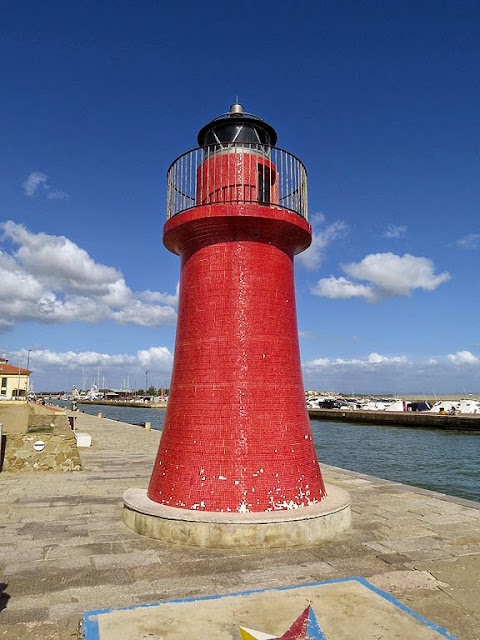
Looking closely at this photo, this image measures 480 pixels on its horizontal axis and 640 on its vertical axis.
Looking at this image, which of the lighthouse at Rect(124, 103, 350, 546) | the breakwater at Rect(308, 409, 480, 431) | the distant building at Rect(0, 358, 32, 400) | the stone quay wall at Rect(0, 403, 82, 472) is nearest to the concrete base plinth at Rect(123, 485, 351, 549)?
the lighthouse at Rect(124, 103, 350, 546)

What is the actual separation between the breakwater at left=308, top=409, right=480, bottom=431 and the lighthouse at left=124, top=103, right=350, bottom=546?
40821 millimetres

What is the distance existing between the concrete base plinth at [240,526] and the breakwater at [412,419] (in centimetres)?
4189

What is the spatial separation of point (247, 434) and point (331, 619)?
307cm

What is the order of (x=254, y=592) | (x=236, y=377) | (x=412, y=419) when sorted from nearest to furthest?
(x=254, y=592)
(x=236, y=377)
(x=412, y=419)

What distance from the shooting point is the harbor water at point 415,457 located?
19073 millimetres

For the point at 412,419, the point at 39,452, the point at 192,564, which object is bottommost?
the point at 192,564

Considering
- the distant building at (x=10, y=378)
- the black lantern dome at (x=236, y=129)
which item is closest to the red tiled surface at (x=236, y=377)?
the black lantern dome at (x=236, y=129)

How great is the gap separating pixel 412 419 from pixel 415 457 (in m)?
25.3

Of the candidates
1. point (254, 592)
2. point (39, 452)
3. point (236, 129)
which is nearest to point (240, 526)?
point (254, 592)

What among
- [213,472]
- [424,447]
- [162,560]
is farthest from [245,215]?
[424,447]

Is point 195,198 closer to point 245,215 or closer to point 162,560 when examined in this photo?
point 245,215

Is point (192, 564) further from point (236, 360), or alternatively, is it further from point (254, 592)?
point (236, 360)

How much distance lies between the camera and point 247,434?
286 inches

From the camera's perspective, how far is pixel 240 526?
21.4 feet
